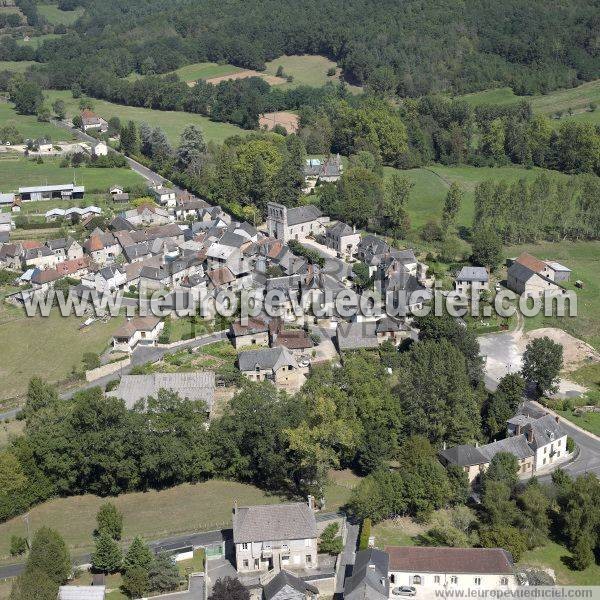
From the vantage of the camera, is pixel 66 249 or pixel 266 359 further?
pixel 66 249

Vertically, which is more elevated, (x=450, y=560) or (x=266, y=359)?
(x=450, y=560)

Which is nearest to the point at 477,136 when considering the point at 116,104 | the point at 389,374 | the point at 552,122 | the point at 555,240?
the point at 552,122

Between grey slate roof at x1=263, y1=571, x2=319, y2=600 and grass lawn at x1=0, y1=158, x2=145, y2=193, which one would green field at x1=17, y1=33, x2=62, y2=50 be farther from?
grey slate roof at x1=263, y1=571, x2=319, y2=600

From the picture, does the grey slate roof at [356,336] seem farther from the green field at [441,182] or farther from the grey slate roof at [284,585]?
the green field at [441,182]

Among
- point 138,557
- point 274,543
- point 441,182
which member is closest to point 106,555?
point 138,557

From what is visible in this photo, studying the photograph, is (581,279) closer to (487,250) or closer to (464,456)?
(487,250)

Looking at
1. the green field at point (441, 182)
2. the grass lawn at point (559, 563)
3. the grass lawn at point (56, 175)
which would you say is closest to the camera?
the grass lawn at point (559, 563)

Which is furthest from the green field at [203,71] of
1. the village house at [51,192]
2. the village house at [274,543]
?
the village house at [274,543]
